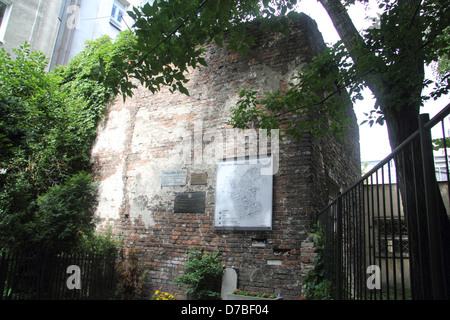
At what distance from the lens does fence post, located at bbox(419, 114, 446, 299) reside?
4.61ft

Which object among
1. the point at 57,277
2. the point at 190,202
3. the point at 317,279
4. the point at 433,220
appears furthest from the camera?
the point at 190,202

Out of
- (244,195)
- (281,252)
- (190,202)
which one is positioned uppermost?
(244,195)

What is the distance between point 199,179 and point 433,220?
5.67 m

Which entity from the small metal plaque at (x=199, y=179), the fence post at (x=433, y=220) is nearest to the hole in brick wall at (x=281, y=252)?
the small metal plaque at (x=199, y=179)

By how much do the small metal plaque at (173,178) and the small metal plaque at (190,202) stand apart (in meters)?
0.30

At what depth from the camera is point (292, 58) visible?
664cm

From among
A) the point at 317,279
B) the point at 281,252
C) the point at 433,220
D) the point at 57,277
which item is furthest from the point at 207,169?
the point at 433,220

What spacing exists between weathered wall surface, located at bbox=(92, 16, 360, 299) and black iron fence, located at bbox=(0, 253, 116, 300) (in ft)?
3.21

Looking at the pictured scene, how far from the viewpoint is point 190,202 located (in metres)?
6.84

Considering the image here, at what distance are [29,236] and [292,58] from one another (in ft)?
22.3

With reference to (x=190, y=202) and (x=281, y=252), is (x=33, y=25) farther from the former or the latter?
(x=281, y=252)

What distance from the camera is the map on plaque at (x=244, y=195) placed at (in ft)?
19.8

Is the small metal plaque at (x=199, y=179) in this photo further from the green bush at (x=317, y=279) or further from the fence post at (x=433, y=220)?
the fence post at (x=433, y=220)

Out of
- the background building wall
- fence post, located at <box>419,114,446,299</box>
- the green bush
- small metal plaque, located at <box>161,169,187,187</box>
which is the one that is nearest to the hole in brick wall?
the green bush
